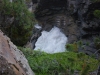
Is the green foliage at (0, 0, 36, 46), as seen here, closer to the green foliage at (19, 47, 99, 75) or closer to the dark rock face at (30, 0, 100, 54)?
the green foliage at (19, 47, 99, 75)

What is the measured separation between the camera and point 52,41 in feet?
67.6

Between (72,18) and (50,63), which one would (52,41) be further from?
(50,63)

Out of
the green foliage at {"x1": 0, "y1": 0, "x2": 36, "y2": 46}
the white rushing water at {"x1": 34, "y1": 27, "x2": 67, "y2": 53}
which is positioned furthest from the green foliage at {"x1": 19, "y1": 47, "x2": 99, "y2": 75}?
the white rushing water at {"x1": 34, "y1": 27, "x2": 67, "y2": 53}

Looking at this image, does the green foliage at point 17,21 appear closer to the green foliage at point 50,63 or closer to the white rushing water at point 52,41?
the green foliage at point 50,63

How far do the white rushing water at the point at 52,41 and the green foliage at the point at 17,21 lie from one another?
10698 mm

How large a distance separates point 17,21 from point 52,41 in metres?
12.5

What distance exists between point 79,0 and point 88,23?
2.51 m

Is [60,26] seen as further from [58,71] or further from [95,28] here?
[58,71]

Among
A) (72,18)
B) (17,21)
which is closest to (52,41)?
(72,18)

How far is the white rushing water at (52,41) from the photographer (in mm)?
19562

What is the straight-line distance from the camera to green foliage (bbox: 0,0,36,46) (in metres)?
8.03

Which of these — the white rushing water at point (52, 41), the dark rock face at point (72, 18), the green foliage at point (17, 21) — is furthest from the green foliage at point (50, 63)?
the white rushing water at point (52, 41)

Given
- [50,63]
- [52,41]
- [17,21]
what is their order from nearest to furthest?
[50,63] → [17,21] → [52,41]

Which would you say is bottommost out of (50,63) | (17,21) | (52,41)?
(52,41)
